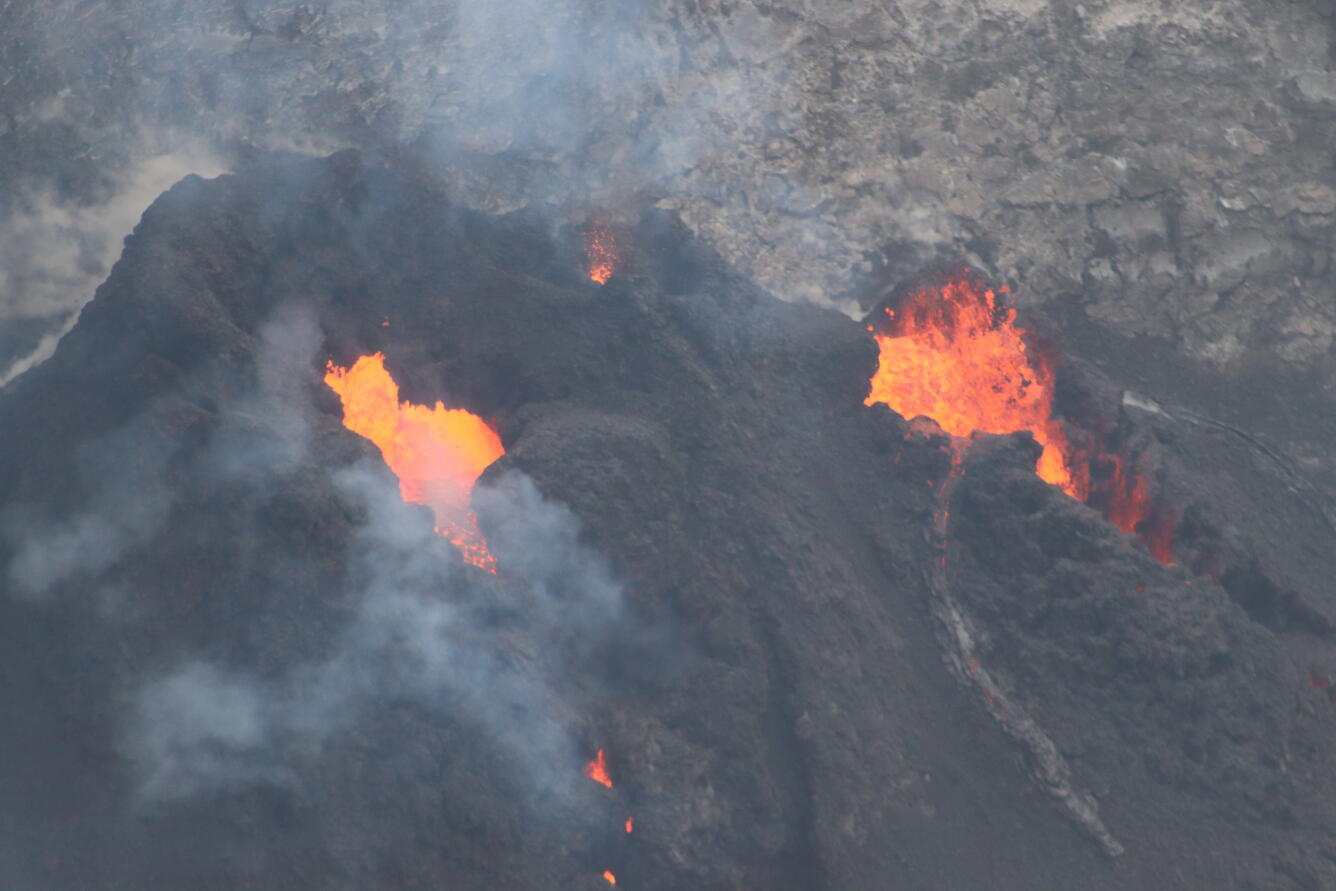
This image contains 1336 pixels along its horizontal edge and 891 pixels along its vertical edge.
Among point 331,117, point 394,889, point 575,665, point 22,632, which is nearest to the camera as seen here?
point 394,889

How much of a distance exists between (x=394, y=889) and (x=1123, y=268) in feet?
37.6

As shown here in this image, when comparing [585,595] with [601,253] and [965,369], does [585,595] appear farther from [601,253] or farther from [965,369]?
[965,369]

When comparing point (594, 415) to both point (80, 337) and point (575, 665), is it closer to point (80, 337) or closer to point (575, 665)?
point (575, 665)

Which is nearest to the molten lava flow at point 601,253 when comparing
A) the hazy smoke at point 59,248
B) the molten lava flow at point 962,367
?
the molten lava flow at point 962,367

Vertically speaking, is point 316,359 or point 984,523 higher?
point 316,359

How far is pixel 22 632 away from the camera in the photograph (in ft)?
25.5

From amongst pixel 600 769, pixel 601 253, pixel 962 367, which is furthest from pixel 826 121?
pixel 600 769

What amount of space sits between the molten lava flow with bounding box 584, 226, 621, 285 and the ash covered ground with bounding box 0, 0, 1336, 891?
0.14 meters

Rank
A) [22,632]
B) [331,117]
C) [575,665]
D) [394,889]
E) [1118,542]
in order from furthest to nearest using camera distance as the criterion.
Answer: [331,117] < [1118,542] < [575,665] < [22,632] < [394,889]

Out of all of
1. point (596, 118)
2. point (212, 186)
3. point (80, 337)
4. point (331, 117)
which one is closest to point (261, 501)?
point (80, 337)

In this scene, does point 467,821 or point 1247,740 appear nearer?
point 467,821

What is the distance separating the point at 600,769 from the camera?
845 centimetres

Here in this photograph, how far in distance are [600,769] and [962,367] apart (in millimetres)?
6186

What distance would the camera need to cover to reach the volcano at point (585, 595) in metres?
7.50
